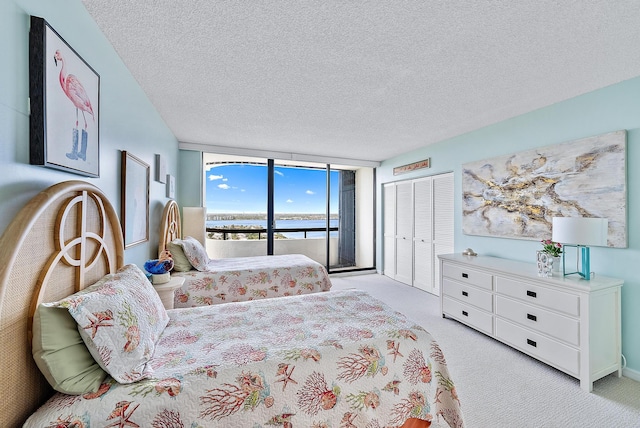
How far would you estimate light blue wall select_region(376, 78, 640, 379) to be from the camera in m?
2.18

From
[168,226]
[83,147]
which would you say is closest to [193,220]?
[168,226]

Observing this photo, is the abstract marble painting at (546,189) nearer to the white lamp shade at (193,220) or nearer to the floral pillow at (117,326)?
the floral pillow at (117,326)

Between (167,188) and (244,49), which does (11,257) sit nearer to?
(244,49)

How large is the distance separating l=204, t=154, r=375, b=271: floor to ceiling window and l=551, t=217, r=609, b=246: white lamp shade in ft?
12.4

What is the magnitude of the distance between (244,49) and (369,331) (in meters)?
2.04

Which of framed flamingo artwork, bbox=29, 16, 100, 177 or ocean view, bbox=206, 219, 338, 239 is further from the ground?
framed flamingo artwork, bbox=29, 16, 100, 177

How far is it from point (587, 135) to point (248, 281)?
3.68 meters

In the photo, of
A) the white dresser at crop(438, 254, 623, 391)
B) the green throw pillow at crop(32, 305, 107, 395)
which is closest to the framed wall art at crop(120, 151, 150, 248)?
the green throw pillow at crop(32, 305, 107, 395)

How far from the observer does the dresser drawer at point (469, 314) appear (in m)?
2.80

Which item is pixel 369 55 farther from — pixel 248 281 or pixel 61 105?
pixel 248 281

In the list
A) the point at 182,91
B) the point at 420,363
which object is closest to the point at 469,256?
the point at 420,363

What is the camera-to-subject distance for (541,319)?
2.32 metres

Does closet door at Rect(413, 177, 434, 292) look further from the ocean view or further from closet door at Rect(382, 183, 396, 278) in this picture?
the ocean view

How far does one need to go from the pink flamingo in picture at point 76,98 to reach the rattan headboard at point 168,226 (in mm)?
1707
